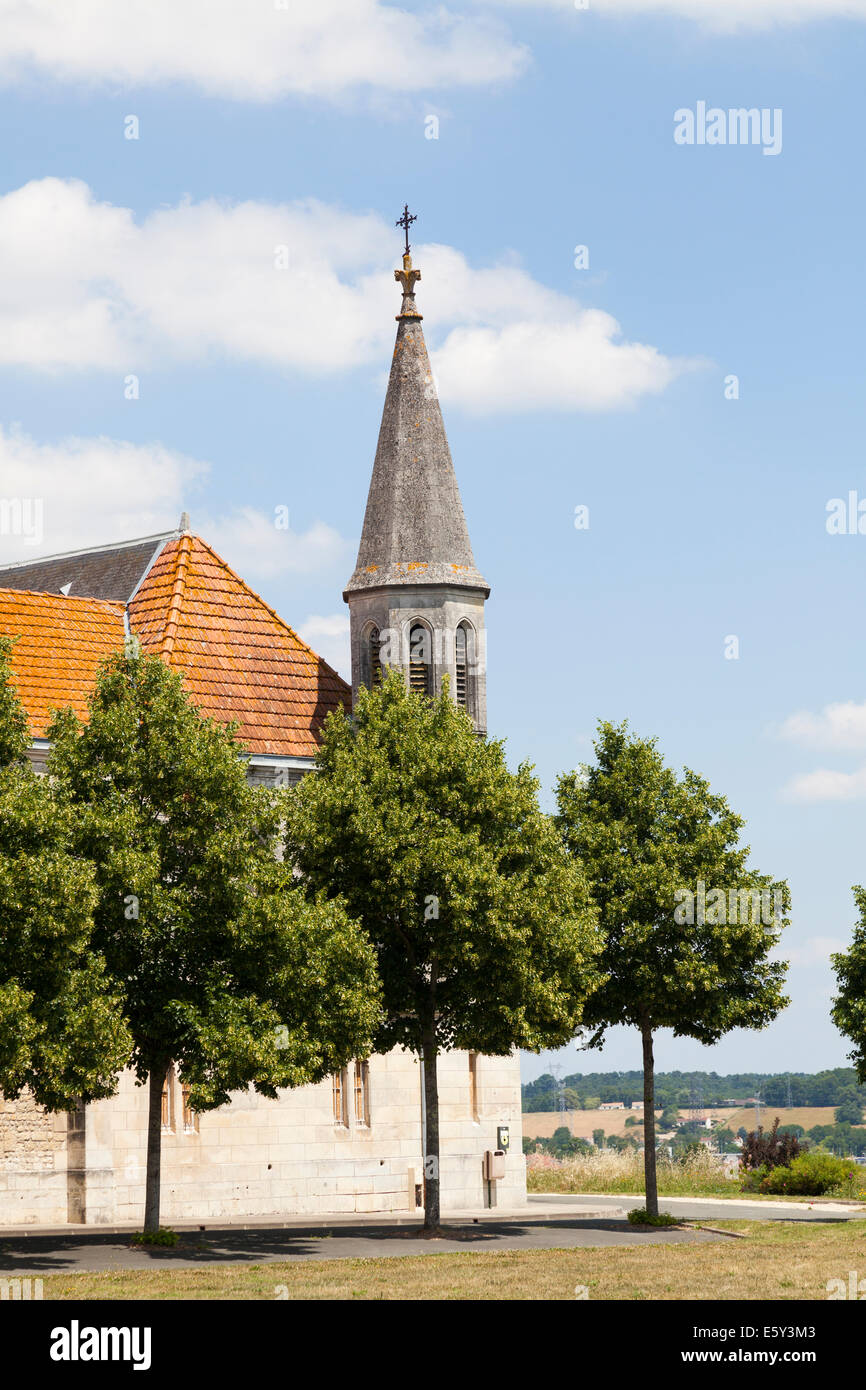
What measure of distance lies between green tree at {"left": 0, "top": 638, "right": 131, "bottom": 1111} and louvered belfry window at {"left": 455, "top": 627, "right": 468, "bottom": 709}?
57.6ft

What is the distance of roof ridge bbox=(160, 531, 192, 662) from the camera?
44156 mm

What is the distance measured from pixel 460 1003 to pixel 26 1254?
9195 mm

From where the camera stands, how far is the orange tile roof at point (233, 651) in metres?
43.9

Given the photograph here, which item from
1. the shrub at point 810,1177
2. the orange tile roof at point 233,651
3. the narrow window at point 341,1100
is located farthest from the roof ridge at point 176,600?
the shrub at point 810,1177

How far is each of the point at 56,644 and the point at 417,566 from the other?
924 centimetres

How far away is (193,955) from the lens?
1217 inches

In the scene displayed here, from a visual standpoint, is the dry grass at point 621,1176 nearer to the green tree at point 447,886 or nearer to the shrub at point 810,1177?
the shrub at point 810,1177

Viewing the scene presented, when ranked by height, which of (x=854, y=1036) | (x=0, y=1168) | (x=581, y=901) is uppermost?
(x=581, y=901)

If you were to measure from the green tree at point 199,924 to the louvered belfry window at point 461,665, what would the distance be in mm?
14047

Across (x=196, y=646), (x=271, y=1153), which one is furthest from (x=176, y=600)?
(x=271, y=1153)

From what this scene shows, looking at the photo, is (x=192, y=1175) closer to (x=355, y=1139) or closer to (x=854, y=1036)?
(x=355, y=1139)
